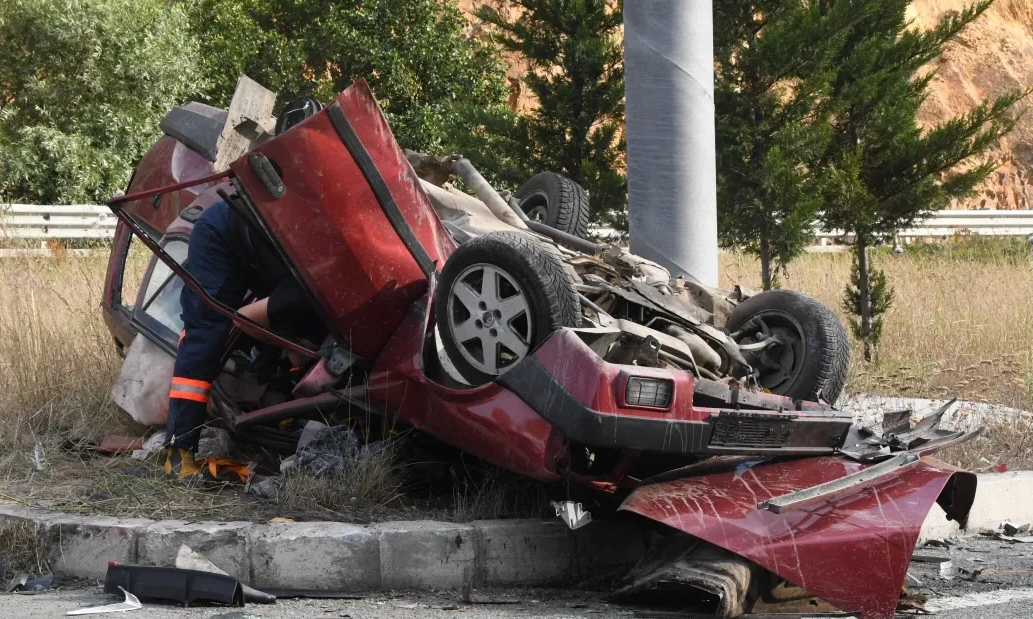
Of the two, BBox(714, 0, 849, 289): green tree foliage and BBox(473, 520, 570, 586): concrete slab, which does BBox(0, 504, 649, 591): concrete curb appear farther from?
BBox(714, 0, 849, 289): green tree foliage

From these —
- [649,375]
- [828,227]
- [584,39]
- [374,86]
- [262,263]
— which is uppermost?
[374,86]

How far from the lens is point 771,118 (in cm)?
984

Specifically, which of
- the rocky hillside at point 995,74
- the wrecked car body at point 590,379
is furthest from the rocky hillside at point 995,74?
the wrecked car body at point 590,379

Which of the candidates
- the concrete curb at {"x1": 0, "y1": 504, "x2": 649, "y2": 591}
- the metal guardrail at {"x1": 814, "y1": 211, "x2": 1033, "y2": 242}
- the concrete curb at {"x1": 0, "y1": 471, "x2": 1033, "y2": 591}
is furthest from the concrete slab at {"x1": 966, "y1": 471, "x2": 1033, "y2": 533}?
the metal guardrail at {"x1": 814, "y1": 211, "x2": 1033, "y2": 242}

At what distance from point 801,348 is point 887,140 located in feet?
17.8

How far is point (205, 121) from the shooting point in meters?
6.61

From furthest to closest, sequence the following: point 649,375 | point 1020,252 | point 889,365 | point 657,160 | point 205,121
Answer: point 1020,252, point 889,365, point 657,160, point 205,121, point 649,375

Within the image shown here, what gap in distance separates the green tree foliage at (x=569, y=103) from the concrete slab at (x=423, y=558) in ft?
18.3

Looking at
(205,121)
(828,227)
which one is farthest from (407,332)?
(828,227)

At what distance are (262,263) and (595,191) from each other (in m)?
4.75

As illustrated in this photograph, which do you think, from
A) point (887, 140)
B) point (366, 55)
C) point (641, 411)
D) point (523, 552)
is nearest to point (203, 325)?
point (523, 552)

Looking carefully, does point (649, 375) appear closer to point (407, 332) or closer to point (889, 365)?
point (407, 332)

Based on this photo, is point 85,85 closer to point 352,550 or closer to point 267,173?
point 267,173

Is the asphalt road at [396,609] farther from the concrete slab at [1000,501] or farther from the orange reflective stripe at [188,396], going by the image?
the concrete slab at [1000,501]
